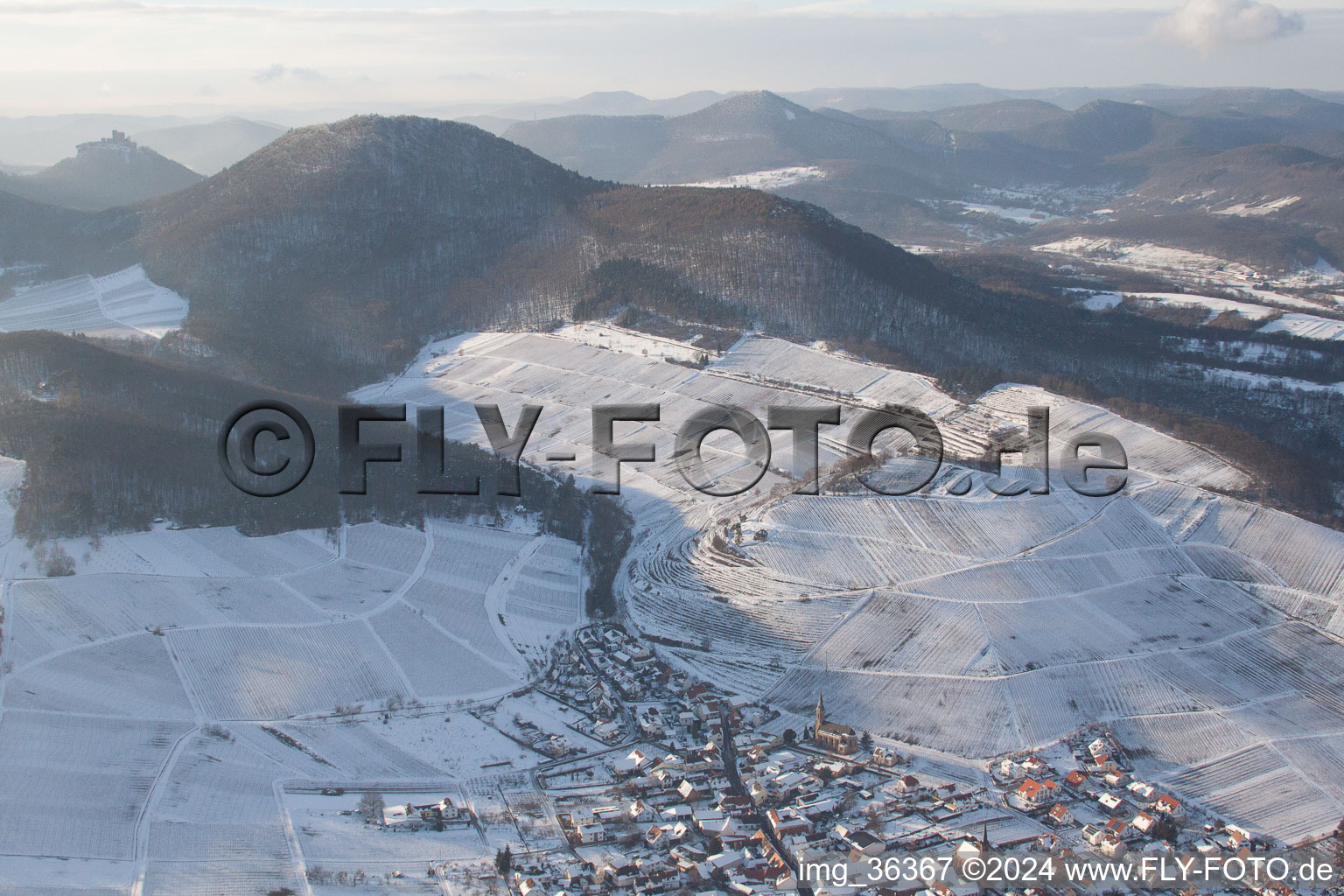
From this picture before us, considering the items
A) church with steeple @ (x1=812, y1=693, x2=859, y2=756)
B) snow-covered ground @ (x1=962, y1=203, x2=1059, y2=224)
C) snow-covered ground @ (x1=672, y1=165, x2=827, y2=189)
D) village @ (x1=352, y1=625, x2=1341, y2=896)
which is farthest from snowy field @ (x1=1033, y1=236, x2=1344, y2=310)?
village @ (x1=352, y1=625, x2=1341, y2=896)

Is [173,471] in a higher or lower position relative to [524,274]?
lower

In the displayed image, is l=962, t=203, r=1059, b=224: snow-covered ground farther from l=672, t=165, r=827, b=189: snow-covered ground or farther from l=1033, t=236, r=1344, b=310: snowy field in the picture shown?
l=672, t=165, r=827, b=189: snow-covered ground

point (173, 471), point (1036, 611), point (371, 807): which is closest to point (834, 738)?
point (1036, 611)

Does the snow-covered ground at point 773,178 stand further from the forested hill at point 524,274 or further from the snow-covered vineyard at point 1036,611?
the snow-covered vineyard at point 1036,611

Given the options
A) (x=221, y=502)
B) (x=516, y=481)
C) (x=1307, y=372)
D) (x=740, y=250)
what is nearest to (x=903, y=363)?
(x=740, y=250)

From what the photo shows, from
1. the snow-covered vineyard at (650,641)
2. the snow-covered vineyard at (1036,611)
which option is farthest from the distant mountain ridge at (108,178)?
the snow-covered vineyard at (650,641)

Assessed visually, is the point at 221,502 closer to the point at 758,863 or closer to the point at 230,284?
the point at 758,863

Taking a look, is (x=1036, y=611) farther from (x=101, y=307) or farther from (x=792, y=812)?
(x=101, y=307)
